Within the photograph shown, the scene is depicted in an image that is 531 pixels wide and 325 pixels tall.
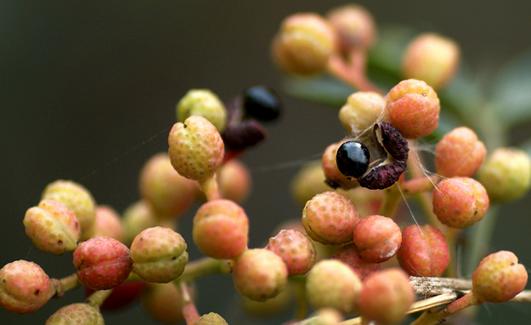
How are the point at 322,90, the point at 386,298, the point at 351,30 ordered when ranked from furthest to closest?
the point at 322,90
the point at 351,30
the point at 386,298

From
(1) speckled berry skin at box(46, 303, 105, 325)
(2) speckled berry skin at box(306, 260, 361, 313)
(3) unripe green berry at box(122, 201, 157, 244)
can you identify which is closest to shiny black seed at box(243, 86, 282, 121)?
(3) unripe green berry at box(122, 201, 157, 244)

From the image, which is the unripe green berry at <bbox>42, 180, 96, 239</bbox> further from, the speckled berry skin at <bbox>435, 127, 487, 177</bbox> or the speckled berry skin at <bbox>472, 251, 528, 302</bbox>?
the speckled berry skin at <bbox>472, 251, 528, 302</bbox>

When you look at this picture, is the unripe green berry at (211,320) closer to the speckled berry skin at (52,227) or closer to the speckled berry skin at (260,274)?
the speckled berry skin at (260,274)

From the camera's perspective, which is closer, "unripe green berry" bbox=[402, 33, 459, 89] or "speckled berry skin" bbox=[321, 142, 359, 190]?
"speckled berry skin" bbox=[321, 142, 359, 190]

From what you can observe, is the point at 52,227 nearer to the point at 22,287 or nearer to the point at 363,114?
the point at 22,287

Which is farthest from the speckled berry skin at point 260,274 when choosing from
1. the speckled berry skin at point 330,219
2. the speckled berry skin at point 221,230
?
the speckled berry skin at point 330,219

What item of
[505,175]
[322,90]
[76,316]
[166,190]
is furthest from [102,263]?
[322,90]

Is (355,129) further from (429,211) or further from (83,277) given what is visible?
(83,277)
